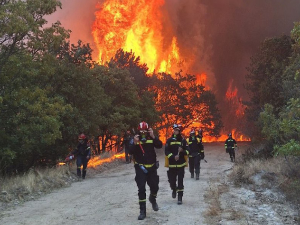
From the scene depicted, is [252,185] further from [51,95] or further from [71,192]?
[51,95]

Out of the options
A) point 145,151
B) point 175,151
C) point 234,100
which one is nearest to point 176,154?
point 175,151

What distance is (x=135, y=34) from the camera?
192 feet

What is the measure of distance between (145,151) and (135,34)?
53953mm

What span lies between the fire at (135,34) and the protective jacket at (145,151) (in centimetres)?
5019

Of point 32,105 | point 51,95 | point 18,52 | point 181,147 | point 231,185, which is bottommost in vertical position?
point 231,185

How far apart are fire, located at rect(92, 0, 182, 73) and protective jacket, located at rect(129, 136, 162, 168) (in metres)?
50.2

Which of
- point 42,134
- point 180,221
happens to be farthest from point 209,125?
point 180,221

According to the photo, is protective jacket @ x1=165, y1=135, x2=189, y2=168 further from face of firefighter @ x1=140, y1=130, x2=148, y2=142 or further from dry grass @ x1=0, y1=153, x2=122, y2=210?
dry grass @ x1=0, y1=153, x2=122, y2=210

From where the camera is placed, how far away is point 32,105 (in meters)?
12.0

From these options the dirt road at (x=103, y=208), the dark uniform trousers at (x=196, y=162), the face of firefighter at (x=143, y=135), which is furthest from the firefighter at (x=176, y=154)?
the dark uniform trousers at (x=196, y=162)

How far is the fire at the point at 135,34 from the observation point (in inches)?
2244

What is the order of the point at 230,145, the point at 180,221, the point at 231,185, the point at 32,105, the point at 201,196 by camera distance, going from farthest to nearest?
the point at 230,145 → the point at 32,105 → the point at 231,185 → the point at 201,196 → the point at 180,221

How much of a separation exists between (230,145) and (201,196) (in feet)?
38.4

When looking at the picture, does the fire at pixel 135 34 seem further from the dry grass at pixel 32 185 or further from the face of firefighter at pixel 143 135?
the face of firefighter at pixel 143 135
